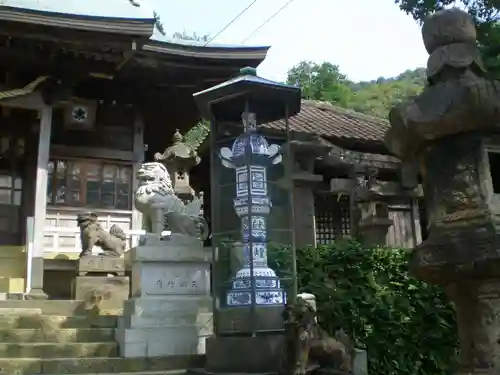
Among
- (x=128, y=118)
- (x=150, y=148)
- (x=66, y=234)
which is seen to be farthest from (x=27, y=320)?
(x=150, y=148)

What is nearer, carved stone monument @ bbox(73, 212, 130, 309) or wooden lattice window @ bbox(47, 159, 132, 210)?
carved stone monument @ bbox(73, 212, 130, 309)

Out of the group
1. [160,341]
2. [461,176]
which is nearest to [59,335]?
[160,341]

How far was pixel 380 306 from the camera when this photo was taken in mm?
7863

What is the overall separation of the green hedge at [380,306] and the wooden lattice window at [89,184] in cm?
591

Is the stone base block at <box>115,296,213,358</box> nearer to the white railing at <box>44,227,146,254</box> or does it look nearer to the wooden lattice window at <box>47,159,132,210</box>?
the white railing at <box>44,227,146,254</box>

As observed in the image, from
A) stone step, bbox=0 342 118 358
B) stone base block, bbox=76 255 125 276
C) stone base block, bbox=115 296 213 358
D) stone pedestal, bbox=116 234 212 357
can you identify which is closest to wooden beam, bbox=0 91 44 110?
stone base block, bbox=76 255 125 276

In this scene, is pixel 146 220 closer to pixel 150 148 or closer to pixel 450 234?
pixel 450 234

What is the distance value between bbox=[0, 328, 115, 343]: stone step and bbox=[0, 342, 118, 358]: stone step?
0.72 ft

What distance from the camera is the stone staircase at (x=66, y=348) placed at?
634 centimetres

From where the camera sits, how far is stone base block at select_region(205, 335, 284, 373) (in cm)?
624

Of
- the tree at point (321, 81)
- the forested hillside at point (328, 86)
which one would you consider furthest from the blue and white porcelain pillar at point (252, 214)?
the tree at point (321, 81)

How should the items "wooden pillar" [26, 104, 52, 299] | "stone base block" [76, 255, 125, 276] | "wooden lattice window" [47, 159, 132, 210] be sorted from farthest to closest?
"wooden lattice window" [47, 159, 132, 210] → "wooden pillar" [26, 104, 52, 299] → "stone base block" [76, 255, 125, 276]

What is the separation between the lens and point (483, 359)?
4.07 metres

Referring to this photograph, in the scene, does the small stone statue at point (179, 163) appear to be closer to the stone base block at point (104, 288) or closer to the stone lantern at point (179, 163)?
the stone lantern at point (179, 163)
